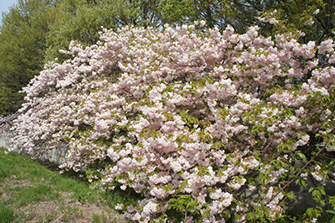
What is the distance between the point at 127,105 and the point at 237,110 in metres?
2.17

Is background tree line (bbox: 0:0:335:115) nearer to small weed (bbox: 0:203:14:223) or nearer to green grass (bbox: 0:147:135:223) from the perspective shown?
green grass (bbox: 0:147:135:223)

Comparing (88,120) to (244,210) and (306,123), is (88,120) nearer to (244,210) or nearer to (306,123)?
(244,210)

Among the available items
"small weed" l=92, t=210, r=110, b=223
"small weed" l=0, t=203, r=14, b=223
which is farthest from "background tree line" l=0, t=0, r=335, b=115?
"small weed" l=0, t=203, r=14, b=223

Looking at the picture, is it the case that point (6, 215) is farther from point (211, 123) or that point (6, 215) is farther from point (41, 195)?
point (211, 123)

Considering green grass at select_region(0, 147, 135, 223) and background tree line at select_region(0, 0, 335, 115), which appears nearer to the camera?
green grass at select_region(0, 147, 135, 223)

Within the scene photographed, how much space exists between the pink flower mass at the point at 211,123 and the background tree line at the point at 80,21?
1613 millimetres

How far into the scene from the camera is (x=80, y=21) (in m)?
12.9

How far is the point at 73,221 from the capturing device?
14.2 ft

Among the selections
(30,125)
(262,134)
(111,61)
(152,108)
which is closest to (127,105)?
(152,108)

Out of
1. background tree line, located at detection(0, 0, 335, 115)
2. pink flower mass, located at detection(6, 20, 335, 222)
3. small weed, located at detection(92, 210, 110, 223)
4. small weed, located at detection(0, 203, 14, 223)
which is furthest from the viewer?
background tree line, located at detection(0, 0, 335, 115)

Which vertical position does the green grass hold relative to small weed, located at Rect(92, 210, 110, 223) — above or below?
above

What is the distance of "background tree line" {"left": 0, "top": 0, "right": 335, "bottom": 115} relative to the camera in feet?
23.5

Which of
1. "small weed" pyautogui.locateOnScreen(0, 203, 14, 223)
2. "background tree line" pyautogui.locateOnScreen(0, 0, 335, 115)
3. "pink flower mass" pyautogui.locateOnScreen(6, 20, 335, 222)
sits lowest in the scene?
"small weed" pyautogui.locateOnScreen(0, 203, 14, 223)

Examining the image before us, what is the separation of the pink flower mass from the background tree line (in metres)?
1.61
